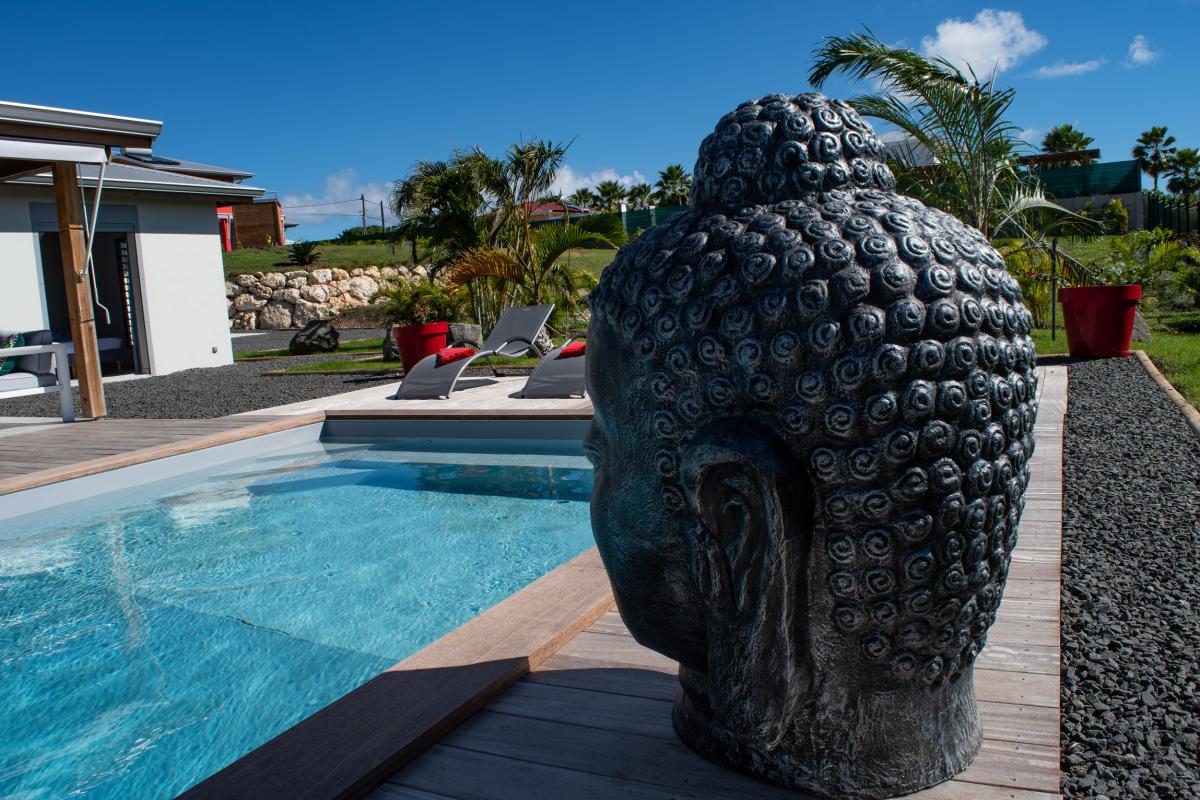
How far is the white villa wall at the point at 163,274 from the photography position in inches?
524

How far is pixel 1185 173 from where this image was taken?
45.7 m

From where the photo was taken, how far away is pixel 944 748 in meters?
1.59

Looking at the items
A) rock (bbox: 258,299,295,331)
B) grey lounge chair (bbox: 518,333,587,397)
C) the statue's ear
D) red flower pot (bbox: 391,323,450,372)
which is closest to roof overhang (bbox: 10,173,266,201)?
red flower pot (bbox: 391,323,450,372)

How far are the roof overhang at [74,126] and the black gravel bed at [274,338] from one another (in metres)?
9.46

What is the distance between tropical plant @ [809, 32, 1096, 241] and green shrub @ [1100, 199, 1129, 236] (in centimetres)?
2159

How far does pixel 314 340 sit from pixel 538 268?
605cm

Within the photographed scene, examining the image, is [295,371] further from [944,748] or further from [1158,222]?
[1158,222]

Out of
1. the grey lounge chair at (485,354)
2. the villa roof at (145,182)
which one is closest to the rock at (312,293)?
the villa roof at (145,182)

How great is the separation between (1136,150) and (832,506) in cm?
6036

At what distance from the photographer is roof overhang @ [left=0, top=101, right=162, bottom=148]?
914 cm

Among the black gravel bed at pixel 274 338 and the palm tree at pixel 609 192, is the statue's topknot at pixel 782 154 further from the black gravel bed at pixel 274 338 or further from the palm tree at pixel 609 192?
the palm tree at pixel 609 192

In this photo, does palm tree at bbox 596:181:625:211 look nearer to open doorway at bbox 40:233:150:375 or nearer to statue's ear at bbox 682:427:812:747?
open doorway at bbox 40:233:150:375

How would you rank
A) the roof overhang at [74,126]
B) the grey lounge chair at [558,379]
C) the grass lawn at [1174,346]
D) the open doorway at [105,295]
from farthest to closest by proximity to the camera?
the open doorway at [105,295] < the roof overhang at [74,126] < the grey lounge chair at [558,379] < the grass lawn at [1174,346]

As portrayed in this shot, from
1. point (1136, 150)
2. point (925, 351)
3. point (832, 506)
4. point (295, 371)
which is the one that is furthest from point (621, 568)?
point (1136, 150)
